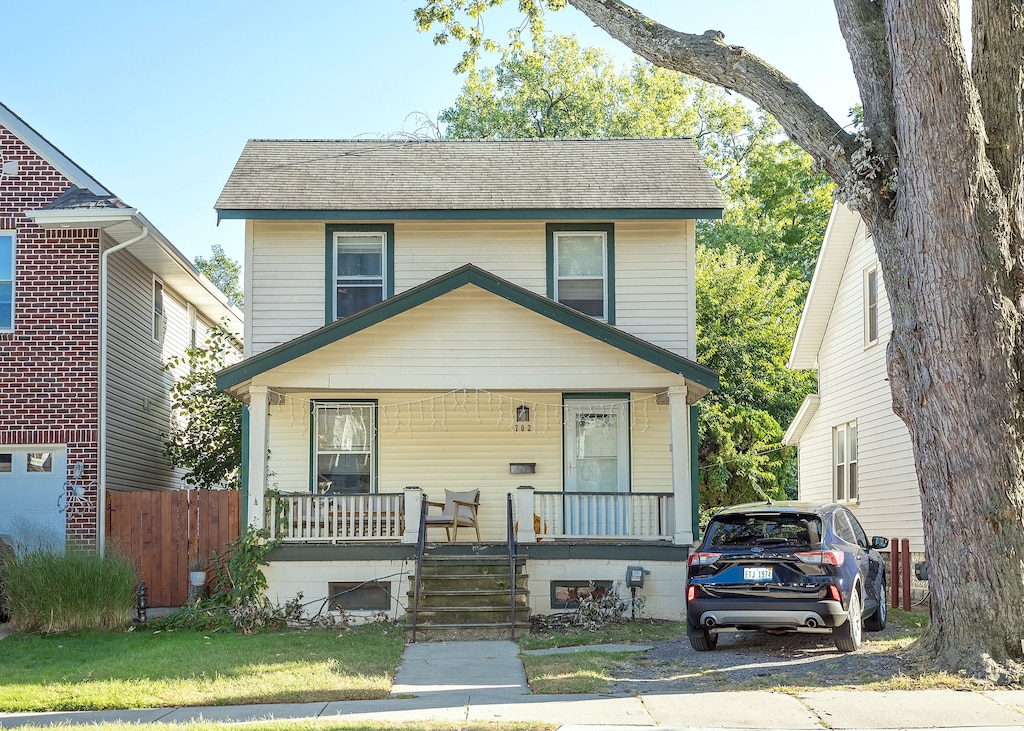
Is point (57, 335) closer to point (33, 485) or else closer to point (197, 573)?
point (33, 485)

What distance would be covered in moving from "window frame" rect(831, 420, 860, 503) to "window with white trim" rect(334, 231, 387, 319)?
32.0 ft

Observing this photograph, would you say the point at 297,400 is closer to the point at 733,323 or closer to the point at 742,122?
the point at 733,323

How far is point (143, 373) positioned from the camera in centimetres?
2003

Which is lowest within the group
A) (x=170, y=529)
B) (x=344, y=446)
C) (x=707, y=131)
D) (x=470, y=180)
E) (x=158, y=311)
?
(x=170, y=529)

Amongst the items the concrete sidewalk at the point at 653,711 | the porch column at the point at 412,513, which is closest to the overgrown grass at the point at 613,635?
the porch column at the point at 412,513

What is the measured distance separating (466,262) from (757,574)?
8321mm

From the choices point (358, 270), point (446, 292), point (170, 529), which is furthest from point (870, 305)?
point (170, 529)

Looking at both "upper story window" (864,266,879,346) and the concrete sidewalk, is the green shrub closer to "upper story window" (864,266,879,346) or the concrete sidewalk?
the concrete sidewalk

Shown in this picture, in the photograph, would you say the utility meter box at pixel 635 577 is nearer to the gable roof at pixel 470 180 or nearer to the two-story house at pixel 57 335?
the gable roof at pixel 470 180

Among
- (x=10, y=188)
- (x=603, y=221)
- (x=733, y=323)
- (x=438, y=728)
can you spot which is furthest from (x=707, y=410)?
(x=438, y=728)

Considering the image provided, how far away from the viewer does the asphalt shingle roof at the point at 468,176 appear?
698 inches

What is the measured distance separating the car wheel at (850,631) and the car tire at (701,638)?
1255 mm

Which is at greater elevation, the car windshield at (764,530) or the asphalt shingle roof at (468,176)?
the asphalt shingle roof at (468,176)

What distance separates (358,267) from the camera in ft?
59.3
